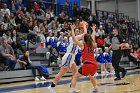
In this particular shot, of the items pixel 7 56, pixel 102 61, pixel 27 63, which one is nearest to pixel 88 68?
pixel 7 56

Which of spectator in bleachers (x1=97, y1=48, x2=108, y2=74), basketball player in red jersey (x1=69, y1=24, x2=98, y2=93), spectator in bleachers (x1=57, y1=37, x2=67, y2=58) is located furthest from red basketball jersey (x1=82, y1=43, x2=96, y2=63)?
spectator in bleachers (x1=97, y1=48, x2=108, y2=74)

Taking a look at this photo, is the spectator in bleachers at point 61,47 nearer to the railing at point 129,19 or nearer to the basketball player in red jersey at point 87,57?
the basketball player in red jersey at point 87,57

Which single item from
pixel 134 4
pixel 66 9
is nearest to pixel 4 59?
pixel 66 9

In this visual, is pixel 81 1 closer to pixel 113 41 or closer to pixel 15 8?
pixel 15 8

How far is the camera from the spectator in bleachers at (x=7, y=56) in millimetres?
13164

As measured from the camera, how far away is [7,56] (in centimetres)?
1316

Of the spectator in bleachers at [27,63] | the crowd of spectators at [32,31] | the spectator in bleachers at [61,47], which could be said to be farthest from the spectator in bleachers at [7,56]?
the spectator in bleachers at [61,47]

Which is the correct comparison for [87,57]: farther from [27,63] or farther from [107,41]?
[107,41]

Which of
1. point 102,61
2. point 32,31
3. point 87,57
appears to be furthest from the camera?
point 102,61

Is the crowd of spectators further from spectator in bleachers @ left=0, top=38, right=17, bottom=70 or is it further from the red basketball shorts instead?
the red basketball shorts

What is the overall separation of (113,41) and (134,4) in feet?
69.5

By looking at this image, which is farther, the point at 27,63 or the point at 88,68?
the point at 27,63

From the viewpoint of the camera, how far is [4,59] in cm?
1323

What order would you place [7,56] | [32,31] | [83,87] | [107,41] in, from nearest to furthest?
[83,87] → [7,56] → [32,31] → [107,41]
